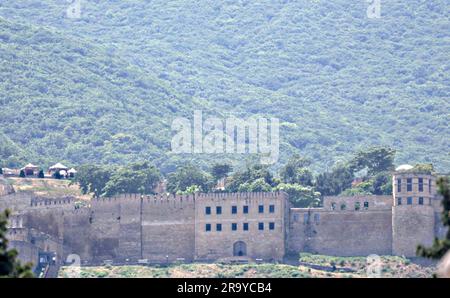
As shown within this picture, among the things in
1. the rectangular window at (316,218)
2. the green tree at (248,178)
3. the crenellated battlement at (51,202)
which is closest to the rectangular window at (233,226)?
the rectangular window at (316,218)

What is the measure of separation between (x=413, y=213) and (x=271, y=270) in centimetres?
934

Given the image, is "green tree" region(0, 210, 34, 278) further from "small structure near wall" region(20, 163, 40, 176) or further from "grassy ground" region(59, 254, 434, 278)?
"small structure near wall" region(20, 163, 40, 176)

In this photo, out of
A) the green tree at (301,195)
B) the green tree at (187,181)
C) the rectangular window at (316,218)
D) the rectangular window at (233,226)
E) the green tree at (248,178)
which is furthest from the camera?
the green tree at (187,181)

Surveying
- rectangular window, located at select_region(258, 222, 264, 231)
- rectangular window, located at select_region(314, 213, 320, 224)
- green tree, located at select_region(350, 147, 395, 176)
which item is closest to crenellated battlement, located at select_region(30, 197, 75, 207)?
rectangular window, located at select_region(258, 222, 264, 231)

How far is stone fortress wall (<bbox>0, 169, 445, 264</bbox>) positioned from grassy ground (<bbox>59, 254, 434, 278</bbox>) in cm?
118

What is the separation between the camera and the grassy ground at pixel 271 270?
315ft

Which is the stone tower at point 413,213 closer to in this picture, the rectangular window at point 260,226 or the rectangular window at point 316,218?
the rectangular window at point 316,218

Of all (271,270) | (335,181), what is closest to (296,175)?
(335,181)

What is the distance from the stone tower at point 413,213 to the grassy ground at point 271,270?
1.17 meters

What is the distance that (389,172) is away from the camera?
119562mm

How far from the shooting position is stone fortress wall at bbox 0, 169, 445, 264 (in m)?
99.2

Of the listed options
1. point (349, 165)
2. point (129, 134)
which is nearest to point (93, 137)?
point (129, 134)

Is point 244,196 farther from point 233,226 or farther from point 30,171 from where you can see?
point 30,171
